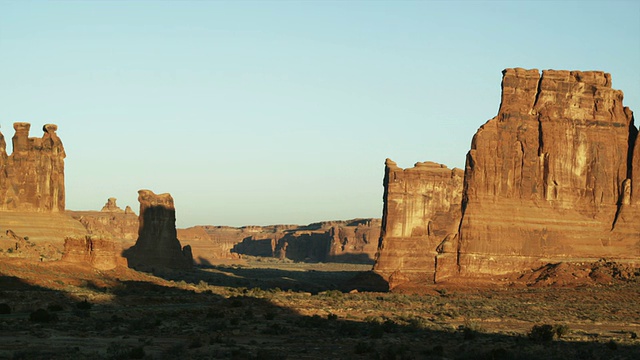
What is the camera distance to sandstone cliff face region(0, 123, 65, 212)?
87438 mm

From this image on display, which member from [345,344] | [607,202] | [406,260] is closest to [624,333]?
[345,344]

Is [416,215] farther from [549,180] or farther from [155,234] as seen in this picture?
[155,234]

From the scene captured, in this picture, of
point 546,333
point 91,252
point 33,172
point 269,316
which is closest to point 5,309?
point 269,316

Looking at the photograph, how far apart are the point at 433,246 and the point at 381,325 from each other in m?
53.8

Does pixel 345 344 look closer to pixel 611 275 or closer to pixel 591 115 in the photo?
pixel 611 275

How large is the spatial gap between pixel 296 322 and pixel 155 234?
57.5 meters

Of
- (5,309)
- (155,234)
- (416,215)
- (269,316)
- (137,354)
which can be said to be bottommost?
(137,354)

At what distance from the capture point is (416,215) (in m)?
99.8

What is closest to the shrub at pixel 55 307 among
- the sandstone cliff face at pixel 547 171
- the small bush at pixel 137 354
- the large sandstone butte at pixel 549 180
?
the small bush at pixel 137 354

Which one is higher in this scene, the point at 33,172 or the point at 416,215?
the point at 33,172

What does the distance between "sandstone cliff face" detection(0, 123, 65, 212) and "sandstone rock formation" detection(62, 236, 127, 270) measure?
20.8 meters

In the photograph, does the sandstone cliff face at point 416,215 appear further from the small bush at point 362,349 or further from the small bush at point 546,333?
the small bush at point 362,349

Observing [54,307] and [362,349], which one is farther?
[54,307]

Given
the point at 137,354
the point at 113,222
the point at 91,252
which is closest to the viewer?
the point at 137,354
